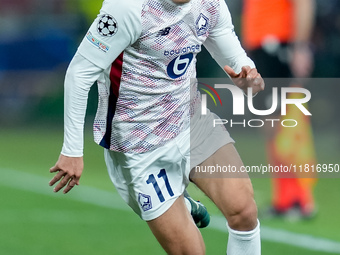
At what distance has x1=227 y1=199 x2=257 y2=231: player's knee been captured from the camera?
14.8 feet

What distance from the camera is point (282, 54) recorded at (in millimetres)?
7121

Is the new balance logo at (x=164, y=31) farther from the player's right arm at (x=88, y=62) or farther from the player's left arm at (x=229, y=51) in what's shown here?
the player's left arm at (x=229, y=51)

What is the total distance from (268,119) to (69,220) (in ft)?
5.91

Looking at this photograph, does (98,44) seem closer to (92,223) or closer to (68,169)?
(68,169)

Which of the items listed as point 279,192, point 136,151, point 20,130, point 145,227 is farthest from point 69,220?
point 20,130

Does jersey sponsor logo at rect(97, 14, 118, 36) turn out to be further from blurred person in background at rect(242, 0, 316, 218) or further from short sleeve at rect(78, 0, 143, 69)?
blurred person in background at rect(242, 0, 316, 218)

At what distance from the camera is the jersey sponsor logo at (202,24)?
4547mm

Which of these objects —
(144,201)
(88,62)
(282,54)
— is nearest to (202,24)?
(88,62)

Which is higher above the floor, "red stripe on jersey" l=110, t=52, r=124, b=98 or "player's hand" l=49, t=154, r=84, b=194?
"red stripe on jersey" l=110, t=52, r=124, b=98

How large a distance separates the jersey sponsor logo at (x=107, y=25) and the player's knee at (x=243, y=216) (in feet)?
3.51

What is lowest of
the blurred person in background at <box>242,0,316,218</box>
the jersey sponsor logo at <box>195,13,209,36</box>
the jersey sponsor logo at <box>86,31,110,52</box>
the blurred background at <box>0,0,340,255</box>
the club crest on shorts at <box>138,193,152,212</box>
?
the blurred background at <box>0,0,340,255</box>

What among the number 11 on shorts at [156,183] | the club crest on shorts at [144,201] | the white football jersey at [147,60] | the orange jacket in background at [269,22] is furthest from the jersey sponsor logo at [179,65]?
the orange jacket in background at [269,22]

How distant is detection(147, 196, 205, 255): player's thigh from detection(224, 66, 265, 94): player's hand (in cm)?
73

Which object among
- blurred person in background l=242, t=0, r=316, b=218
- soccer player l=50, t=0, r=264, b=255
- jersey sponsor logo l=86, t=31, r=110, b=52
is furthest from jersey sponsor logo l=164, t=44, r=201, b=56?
blurred person in background l=242, t=0, r=316, b=218
